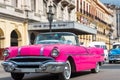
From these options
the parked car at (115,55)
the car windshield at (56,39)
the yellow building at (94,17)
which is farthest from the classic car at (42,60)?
the yellow building at (94,17)

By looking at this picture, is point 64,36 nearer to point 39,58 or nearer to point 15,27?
point 39,58

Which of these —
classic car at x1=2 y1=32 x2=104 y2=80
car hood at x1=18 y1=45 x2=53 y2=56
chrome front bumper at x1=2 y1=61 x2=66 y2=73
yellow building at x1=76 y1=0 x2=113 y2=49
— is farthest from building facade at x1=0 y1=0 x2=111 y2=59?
chrome front bumper at x1=2 y1=61 x2=66 y2=73

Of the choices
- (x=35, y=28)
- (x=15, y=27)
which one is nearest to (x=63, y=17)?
(x=35, y=28)

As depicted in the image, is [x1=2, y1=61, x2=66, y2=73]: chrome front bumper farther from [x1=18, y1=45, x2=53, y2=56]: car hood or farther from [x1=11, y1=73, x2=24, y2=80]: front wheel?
[x1=11, y1=73, x2=24, y2=80]: front wheel

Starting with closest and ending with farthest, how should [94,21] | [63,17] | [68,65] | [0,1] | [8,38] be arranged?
[68,65] → [0,1] → [8,38] → [63,17] → [94,21]

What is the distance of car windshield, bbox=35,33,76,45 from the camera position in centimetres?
1421

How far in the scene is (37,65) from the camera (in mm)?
11820

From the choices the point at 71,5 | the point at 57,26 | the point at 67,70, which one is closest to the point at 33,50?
the point at 67,70

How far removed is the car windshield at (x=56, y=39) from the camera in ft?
46.6

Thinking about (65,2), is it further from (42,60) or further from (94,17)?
(42,60)

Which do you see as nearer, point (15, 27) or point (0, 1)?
point (0, 1)

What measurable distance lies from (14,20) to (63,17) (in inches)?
657

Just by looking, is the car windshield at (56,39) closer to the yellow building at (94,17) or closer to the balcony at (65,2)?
the balcony at (65,2)

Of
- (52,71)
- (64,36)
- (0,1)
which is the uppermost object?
(0,1)
